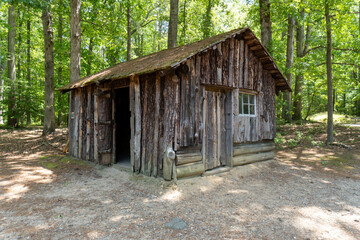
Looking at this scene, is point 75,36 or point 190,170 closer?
point 190,170

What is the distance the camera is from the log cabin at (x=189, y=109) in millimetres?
5523

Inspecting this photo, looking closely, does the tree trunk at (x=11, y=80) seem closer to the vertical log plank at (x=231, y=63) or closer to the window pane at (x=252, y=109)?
the vertical log plank at (x=231, y=63)

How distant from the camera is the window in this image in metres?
7.39

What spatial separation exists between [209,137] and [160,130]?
1662mm

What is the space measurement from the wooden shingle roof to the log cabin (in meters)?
0.03

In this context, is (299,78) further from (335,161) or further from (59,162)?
(59,162)

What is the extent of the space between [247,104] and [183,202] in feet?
14.5

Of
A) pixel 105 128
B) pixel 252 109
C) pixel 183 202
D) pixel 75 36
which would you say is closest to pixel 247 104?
pixel 252 109

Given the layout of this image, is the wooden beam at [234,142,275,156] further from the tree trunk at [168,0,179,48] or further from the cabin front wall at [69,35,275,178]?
the tree trunk at [168,0,179,48]

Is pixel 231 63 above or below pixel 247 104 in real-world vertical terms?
above

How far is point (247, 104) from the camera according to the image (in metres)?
7.60

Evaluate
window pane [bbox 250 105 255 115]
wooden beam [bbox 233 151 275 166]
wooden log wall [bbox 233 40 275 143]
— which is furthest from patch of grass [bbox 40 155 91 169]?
window pane [bbox 250 105 255 115]

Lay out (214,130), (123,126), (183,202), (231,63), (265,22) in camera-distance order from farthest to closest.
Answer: (265,22), (123,126), (231,63), (214,130), (183,202)

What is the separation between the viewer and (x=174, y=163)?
17.7ft
